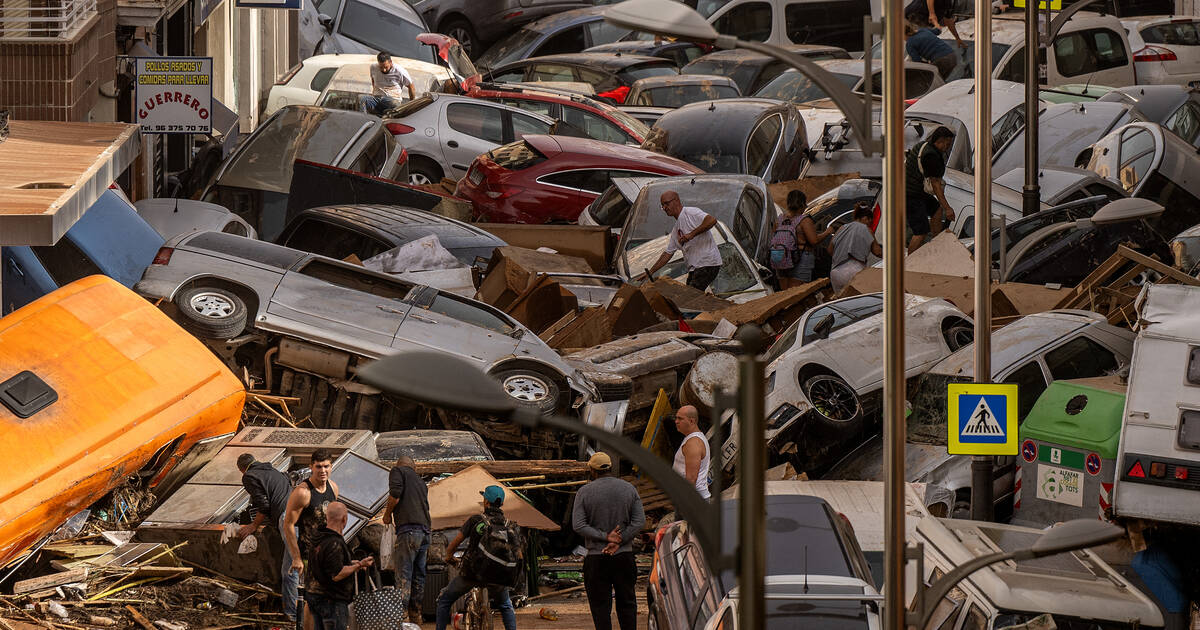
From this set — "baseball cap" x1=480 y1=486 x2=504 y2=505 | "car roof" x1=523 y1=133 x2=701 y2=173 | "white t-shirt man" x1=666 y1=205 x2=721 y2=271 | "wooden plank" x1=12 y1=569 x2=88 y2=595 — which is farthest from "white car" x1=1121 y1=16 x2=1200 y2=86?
"wooden plank" x1=12 y1=569 x2=88 y2=595

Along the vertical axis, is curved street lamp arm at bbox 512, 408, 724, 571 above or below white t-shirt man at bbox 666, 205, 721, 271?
above

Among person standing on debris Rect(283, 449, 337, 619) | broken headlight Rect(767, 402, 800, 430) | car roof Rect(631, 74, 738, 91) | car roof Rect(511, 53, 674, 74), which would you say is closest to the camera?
person standing on debris Rect(283, 449, 337, 619)

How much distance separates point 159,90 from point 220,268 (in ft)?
21.1

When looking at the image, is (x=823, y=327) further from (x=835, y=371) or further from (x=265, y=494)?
(x=265, y=494)

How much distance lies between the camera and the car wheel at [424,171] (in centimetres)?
2478

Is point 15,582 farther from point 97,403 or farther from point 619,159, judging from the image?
point 619,159

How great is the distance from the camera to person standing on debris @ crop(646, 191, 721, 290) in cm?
1823

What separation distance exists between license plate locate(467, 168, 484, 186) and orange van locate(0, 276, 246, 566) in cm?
848

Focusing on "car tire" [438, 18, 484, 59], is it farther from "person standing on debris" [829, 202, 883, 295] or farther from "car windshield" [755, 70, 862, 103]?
"person standing on debris" [829, 202, 883, 295]

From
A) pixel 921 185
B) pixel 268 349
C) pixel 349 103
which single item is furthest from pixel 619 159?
pixel 268 349

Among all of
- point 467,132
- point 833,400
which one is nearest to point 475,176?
point 467,132

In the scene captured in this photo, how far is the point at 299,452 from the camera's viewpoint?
512 inches

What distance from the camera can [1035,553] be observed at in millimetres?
6918

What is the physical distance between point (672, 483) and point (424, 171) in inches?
791
